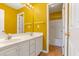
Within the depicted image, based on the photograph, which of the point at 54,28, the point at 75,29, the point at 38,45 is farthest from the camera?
the point at 54,28

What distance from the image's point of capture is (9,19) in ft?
6.07

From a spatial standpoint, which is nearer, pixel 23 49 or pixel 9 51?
pixel 9 51

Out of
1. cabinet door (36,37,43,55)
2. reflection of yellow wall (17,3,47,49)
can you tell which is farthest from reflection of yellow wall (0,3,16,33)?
cabinet door (36,37,43,55)

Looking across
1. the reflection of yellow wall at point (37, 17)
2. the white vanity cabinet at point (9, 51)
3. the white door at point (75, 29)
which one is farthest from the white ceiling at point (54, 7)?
the white vanity cabinet at point (9, 51)

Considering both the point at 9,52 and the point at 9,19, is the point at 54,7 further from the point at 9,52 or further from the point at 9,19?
the point at 9,52

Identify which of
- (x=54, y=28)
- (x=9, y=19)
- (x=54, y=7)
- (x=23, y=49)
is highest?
(x=54, y=7)

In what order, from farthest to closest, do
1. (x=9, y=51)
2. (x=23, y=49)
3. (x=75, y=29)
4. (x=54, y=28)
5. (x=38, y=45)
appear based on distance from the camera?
(x=54, y=28), (x=38, y=45), (x=23, y=49), (x=9, y=51), (x=75, y=29)

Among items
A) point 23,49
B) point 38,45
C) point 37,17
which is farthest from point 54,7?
point 23,49

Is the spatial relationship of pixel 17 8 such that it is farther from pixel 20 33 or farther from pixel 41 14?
pixel 41 14

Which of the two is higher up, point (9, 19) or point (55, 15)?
point (55, 15)

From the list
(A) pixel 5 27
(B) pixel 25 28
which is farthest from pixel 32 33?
(A) pixel 5 27

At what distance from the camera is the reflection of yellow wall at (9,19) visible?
177cm

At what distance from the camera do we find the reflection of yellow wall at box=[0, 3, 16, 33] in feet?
5.82

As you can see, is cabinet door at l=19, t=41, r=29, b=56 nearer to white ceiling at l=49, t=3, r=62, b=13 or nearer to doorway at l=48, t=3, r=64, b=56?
doorway at l=48, t=3, r=64, b=56
